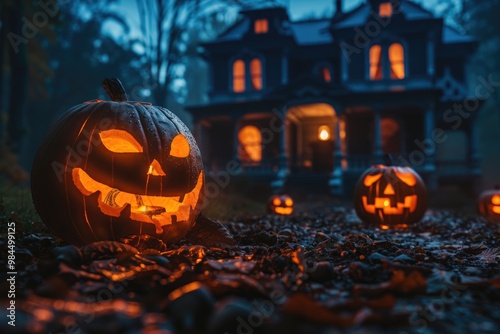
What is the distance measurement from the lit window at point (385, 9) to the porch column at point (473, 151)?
23.3ft

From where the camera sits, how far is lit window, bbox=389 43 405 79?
1883 cm

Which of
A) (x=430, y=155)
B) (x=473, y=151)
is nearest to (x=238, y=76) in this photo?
(x=430, y=155)

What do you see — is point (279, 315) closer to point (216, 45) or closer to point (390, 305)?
point (390, 305)

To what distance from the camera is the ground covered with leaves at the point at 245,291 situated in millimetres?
1409

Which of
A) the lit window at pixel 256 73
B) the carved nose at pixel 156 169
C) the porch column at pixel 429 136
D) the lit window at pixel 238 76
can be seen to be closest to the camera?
the carved nose at pixel 156 169

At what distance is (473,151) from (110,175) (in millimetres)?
19842

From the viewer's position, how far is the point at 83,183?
9.68 ft

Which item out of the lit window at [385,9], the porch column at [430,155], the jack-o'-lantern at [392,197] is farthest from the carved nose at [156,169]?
the lit window at [385,9]

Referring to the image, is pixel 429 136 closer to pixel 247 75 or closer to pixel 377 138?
pixel 377 138

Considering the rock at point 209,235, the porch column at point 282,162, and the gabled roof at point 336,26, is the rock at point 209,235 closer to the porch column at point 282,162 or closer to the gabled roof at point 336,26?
the porch column at point 282,162

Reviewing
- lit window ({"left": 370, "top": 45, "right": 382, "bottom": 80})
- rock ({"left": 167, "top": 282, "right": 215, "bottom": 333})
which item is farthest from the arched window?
rock ({"left": 167, "top": 282, "right": 215, "bottom": 333})

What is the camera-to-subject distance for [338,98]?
18.0m

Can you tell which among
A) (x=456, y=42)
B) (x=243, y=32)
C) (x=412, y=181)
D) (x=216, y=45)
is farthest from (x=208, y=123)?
(x=412, y=181)

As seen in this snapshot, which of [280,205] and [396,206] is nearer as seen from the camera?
[396,206]
